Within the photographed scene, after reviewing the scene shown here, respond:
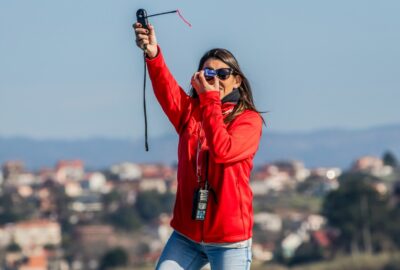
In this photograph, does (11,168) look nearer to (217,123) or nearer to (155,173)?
(155,173)

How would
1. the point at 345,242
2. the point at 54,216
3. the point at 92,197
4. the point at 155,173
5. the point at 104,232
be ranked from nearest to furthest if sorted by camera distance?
the point at 345,242 < the point at 104,232 < the point at 54,216 < the point at 92,197 < the point at 155,173

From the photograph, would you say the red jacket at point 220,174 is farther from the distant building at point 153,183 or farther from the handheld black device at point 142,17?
the distant building at point 153,183

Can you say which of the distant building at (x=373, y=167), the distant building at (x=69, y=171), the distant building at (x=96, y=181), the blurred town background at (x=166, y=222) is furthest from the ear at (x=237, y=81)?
the distant building at (x=69, y=171)

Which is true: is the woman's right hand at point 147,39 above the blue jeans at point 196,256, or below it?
above

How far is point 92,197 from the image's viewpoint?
12575 cm

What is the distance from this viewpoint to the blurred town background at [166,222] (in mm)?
70625

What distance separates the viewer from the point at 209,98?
6688mm

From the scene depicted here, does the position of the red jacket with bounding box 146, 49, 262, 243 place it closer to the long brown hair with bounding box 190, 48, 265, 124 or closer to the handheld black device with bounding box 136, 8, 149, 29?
the long brown hair with bounding box 190, 48, 265, 124

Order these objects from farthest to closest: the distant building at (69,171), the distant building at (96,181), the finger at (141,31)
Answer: the distant building at (69,171) → the distant building at (96,181) → the finger at (141,31)

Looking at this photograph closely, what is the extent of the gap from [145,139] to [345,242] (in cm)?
6633

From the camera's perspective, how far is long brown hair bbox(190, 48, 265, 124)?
6.85 m

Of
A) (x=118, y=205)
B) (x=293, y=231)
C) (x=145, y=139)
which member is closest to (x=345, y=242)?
(x=293, y=231)

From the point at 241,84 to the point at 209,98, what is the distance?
0.29m

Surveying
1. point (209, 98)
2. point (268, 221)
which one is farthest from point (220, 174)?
point (268, 221)
